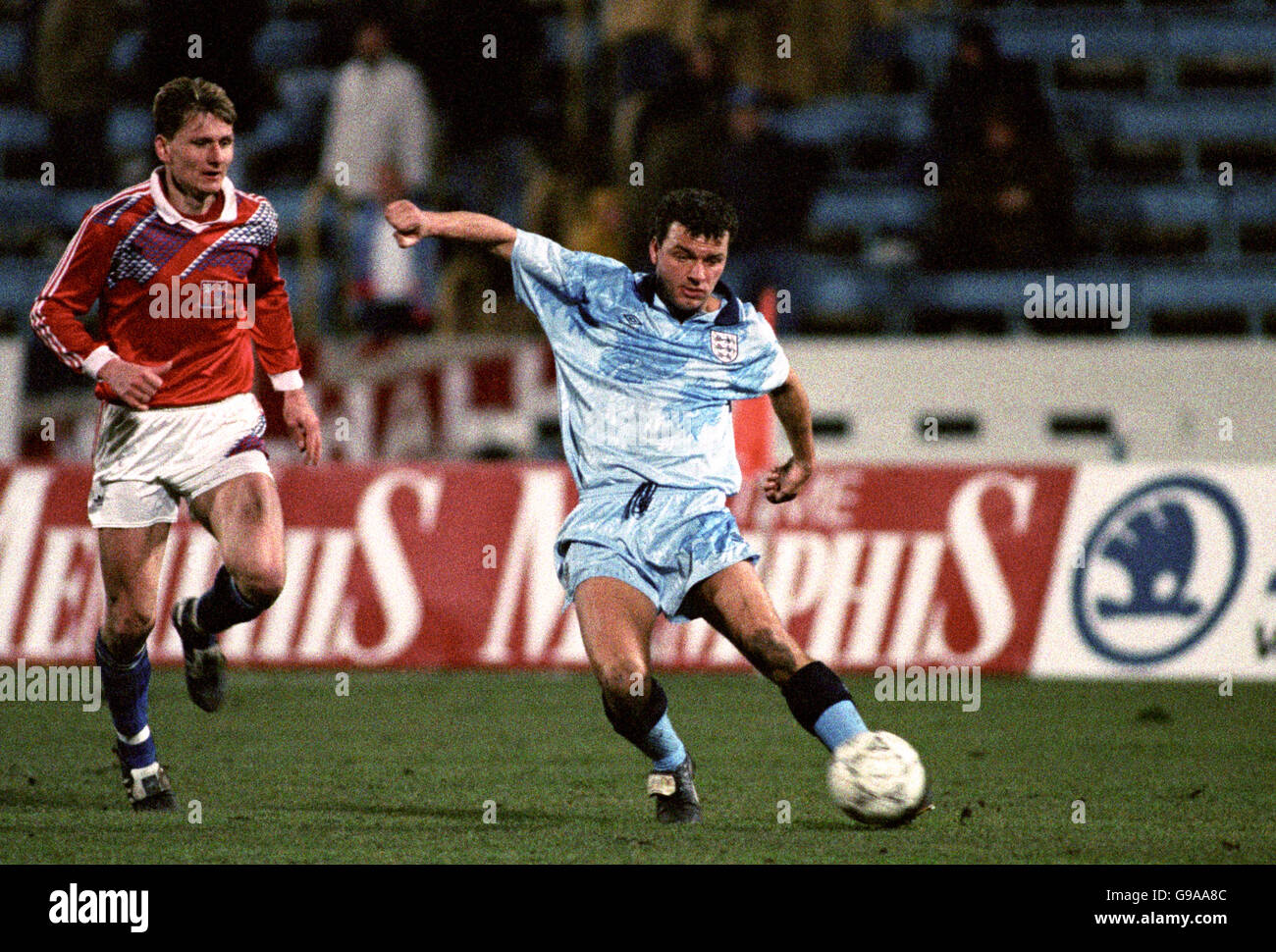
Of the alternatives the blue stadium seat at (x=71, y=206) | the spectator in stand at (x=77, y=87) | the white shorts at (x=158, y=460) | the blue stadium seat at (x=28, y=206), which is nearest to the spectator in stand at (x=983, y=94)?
the spectator in stand at (x=77, y=87)

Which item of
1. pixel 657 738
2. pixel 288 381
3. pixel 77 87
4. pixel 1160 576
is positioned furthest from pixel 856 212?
pixel 657 738

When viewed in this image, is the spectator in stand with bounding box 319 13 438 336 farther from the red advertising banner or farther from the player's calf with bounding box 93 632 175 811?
the player's calf with bounding box 93 632 175 811

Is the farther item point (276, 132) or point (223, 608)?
point (276, 132)

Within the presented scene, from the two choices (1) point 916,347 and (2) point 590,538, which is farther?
(1) point 916,347

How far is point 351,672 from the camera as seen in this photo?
504 inches

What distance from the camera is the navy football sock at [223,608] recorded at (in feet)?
25.6

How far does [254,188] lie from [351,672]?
4.84 meters

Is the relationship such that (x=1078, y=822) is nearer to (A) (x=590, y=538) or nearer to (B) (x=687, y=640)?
(A) (x=590, y=538)

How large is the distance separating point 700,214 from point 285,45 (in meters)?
10.8

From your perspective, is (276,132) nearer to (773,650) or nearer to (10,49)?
(10,49)

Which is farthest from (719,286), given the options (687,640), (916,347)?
(916,347)

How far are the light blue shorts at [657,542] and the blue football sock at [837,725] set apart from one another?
1.90 ft

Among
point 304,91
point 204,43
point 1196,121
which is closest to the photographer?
point 204,43

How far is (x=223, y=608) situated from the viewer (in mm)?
7852
